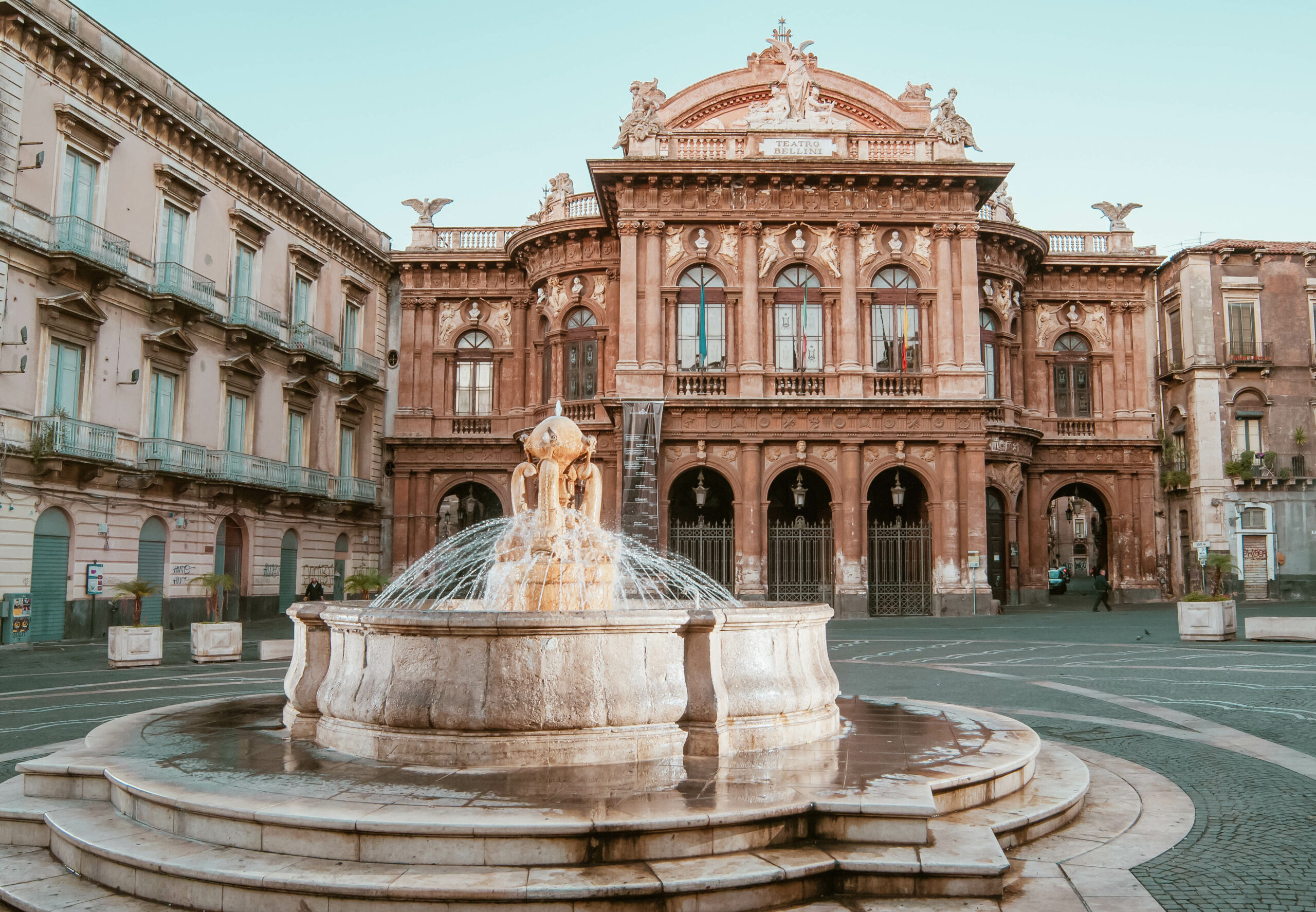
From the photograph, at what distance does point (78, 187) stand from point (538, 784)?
19933 millimetres

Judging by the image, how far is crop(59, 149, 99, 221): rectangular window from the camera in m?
20.3

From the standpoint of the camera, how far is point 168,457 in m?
22.7

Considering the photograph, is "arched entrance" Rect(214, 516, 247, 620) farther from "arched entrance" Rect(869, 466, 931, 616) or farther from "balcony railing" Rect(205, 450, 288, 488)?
"arched entrance" Rect(869, 466, 931, 616)

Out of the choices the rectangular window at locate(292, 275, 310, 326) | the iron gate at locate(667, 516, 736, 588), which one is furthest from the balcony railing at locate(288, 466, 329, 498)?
the iron gate at locate(667, 516, 736, 588)

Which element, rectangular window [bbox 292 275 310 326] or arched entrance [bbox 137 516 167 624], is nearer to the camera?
arched entrance [bbox 137 516 167 624]

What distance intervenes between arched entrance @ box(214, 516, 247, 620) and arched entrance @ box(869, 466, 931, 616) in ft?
52.1

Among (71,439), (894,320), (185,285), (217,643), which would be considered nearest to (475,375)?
(185,285)

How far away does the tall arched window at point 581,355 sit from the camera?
2998 centimetres

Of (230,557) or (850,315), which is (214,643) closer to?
(230,557)

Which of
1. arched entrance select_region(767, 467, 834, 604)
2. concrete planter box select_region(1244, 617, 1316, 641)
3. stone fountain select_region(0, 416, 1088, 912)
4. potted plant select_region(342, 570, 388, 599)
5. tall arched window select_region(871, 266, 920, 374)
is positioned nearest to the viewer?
stone fountain select_region(0, 416, 1088, 912)

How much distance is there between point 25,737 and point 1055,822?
27.2ft

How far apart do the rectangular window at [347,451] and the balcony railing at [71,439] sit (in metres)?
9.95

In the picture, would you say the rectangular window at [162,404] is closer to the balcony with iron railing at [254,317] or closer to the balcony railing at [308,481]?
the balcony with iron railing at [254,317]

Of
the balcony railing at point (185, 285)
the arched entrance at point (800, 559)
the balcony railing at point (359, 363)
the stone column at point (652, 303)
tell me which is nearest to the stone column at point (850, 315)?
the arched entrance at point (800, 559)
